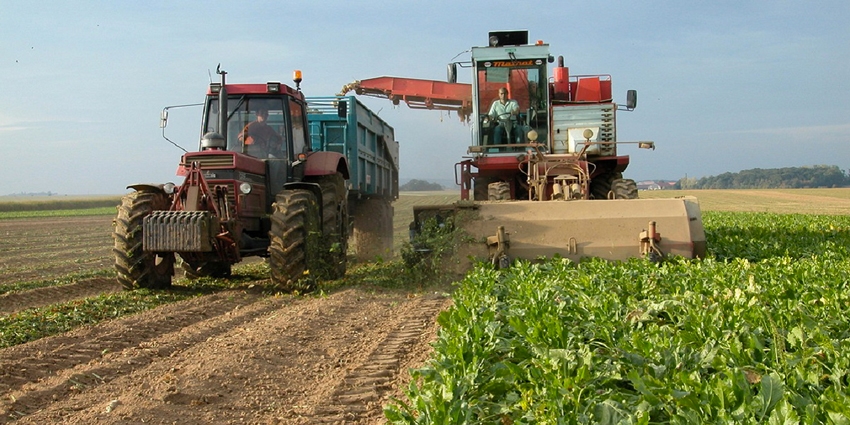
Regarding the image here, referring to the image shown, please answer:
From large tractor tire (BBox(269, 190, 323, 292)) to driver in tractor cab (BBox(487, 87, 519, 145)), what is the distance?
141 inches

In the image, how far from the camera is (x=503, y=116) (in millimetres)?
11375

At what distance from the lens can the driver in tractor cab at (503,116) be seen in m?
11.3

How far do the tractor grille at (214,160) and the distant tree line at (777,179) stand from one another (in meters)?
79.5

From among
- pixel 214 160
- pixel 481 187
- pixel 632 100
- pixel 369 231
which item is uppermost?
pixel 632 100

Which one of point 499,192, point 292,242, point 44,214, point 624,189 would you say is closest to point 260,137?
point 292,242

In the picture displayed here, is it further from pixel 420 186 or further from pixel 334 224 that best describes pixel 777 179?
pixel 334 224

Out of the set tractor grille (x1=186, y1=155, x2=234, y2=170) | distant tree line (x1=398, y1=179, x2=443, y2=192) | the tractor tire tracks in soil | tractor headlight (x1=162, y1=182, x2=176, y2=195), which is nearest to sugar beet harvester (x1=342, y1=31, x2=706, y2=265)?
the tractor tire tracks in soil

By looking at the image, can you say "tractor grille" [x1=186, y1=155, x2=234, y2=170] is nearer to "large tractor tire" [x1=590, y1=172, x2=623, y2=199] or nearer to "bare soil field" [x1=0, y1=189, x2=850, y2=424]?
"bare soil field" [x1=0, y1=189, x2=850, y2=424]

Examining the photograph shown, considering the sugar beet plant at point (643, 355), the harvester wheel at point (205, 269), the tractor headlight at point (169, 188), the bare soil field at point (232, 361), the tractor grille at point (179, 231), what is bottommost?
the bare soil field at point (232, 361)

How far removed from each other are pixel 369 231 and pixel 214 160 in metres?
5.79

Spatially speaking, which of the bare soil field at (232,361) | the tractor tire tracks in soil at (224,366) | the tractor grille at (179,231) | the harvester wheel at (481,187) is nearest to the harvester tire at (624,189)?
the harvester wheel at (481,187)

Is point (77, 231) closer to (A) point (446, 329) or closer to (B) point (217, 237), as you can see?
(B) point (217, 237)

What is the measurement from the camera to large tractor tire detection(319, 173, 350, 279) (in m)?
9.66

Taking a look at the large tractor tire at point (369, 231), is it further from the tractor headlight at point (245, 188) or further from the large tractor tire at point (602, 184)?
the tractor headlight at point (245, 188)
